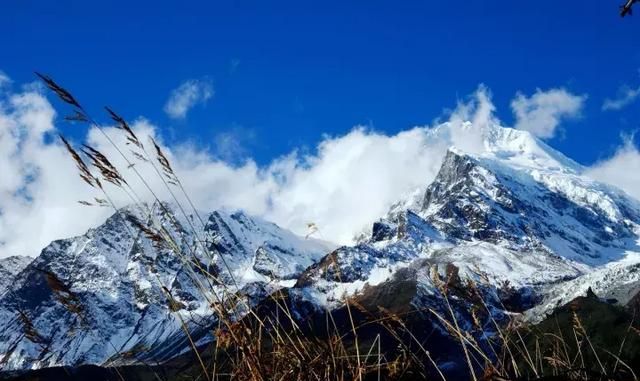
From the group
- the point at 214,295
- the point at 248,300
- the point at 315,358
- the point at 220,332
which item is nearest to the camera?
the point at 315,358

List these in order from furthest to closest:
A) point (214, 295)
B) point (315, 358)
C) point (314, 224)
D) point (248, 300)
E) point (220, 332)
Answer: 1. point (314, 224)
2. point (248, 300)
3. point (214, 295)
4. point (220, 332)
5. point (315, 358)

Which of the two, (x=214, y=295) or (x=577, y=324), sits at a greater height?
(x=214, y=295)

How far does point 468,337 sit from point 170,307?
5.30 ft

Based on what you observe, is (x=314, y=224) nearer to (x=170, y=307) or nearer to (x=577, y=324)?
(x=170, y=307)

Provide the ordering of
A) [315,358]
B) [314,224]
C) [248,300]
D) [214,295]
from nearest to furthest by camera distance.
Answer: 1. [315,358]
2. [214,295]
3. [248,300]
4. [314,224]

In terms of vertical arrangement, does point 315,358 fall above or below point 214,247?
below

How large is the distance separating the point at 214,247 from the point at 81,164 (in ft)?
3.76

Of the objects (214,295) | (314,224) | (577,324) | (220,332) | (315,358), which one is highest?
(314,224)

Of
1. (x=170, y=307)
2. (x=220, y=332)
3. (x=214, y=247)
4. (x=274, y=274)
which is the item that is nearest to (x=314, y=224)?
(x=274, y=274)

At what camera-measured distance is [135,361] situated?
333cm

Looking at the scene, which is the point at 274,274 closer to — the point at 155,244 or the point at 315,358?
the point at 155,244

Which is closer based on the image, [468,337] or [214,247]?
[468,337]

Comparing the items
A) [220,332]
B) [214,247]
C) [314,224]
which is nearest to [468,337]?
[220,332]

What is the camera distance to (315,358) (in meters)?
2.64
